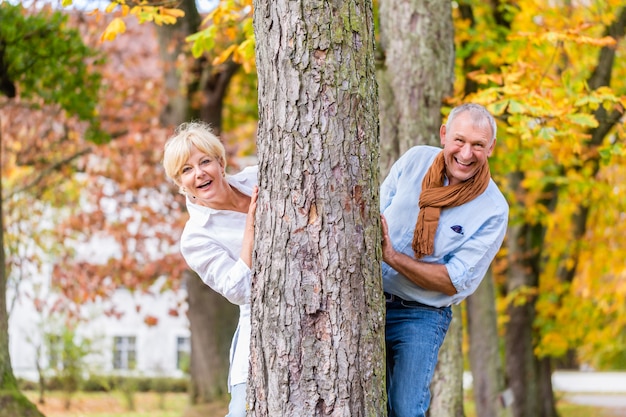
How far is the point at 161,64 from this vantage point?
13930 millimetres

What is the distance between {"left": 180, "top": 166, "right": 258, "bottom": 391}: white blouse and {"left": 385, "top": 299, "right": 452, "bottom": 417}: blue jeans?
2.15ft

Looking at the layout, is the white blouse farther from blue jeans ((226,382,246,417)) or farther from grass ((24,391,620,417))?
grass ((24,391,620,417))

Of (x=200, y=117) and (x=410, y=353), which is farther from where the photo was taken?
(x=200, y=117)

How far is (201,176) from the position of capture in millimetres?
4379

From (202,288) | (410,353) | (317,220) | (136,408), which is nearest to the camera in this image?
(317,220)

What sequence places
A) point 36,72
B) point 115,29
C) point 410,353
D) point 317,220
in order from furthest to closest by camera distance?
point 36,72
point 115,29
point 410,353
point 317,220

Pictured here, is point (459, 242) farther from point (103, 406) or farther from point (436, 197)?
point (103, 406)

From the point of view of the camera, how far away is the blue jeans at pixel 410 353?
417 cm

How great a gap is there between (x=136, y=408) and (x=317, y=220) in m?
15.2

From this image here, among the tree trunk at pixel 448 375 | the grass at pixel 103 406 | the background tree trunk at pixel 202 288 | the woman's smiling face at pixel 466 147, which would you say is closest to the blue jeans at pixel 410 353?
the woman's smiling face at pixel 466 147

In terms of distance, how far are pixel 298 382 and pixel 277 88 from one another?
114 centimetres

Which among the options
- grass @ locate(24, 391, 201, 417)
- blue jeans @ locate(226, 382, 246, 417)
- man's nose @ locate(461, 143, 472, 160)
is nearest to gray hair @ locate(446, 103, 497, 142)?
man's nose @ locate(461, 143, 472, 160)

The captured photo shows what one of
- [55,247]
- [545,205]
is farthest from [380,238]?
[55,247]

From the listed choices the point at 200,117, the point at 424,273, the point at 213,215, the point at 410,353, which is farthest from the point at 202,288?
the point at 424,273
